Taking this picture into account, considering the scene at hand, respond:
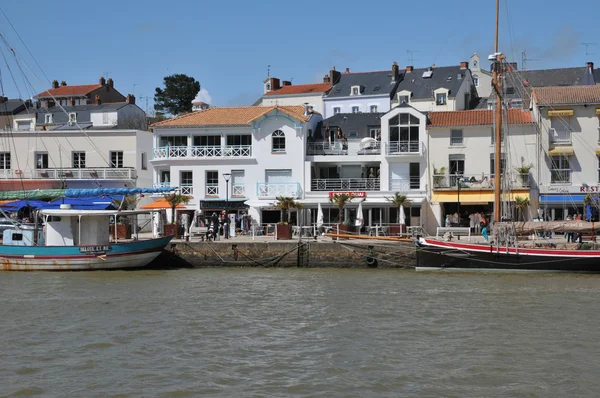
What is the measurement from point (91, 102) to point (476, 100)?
38442mm

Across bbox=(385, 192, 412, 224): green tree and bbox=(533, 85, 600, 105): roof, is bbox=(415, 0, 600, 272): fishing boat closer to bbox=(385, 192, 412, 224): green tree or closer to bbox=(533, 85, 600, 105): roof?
bbox=(385, 192, 412, 224): green tree

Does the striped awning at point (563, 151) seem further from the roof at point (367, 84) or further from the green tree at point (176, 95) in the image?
the green tree at point (176, 95)

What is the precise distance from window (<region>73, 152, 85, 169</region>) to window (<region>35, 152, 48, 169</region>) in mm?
2034

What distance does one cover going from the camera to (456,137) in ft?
156

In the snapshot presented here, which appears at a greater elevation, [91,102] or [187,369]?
[91,102]

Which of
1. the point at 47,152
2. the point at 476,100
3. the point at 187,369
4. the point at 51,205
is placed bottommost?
the point at 187,369

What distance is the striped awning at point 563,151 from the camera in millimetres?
45562

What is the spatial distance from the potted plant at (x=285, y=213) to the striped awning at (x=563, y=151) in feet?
49.8

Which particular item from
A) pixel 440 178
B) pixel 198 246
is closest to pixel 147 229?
pixel 198 246

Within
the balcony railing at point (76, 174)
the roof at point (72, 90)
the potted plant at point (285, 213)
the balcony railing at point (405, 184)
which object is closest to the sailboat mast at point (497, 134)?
the balcony railing at point (405, 184)

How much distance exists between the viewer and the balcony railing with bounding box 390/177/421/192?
48000 millimetres

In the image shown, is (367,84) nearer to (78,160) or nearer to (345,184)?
(345,184)

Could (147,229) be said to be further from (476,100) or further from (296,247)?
(476,100)

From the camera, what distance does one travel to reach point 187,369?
17.0 m
